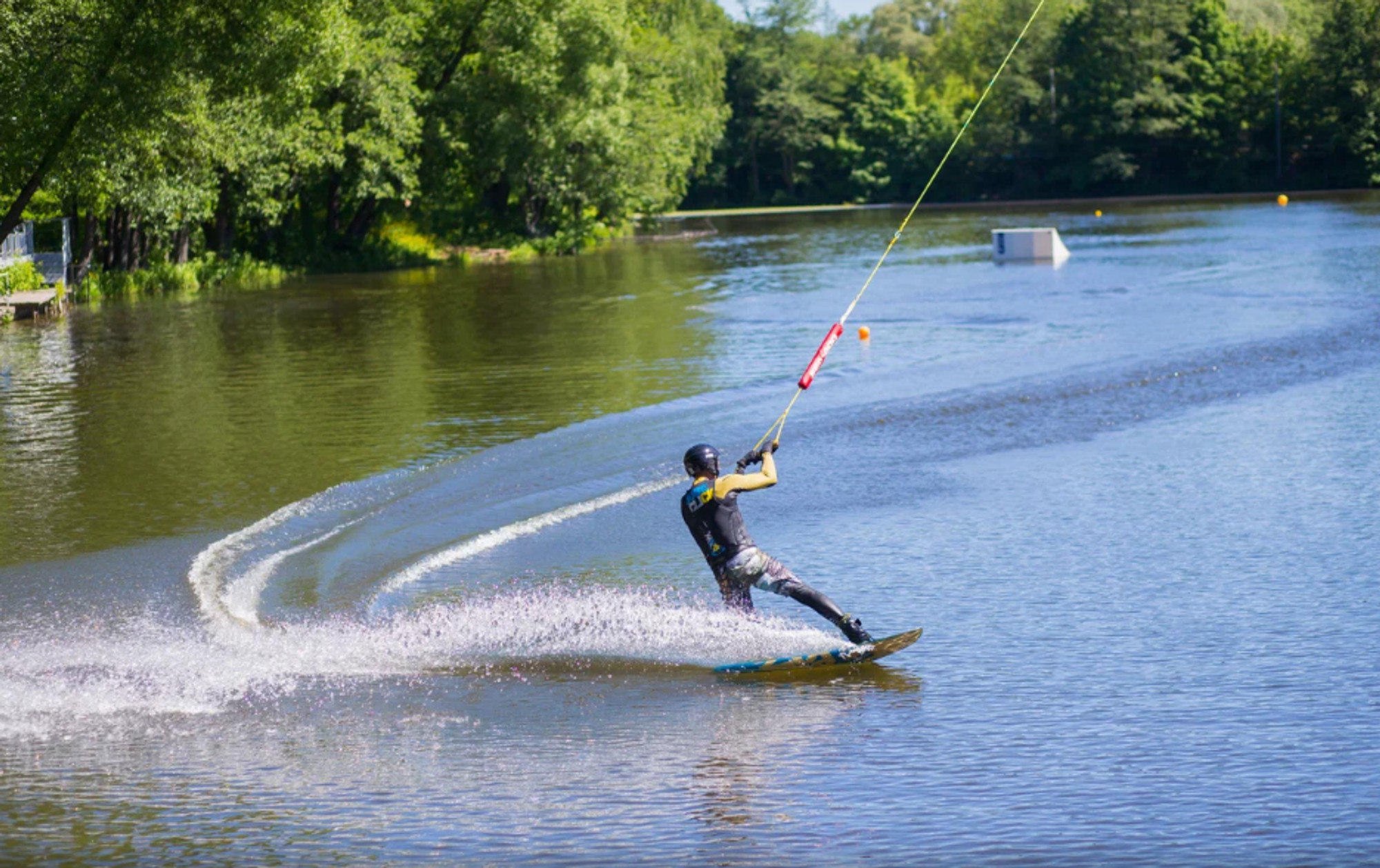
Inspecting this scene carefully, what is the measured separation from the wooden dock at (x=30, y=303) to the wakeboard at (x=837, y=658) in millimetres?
26379

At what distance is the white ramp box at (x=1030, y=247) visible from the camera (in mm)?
40469

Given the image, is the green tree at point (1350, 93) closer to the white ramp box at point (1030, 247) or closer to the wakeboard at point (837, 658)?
the white ramp box at point (1030, 247)

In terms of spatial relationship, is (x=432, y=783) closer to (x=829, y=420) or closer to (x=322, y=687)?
(x=322, y=687)

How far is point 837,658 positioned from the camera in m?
9.06

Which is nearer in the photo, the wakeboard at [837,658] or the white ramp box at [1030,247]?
the wakeboard at [837,658]

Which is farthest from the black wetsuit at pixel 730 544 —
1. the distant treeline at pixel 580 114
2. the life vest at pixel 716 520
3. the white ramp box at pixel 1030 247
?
the white ramp box at pixel 1030 247

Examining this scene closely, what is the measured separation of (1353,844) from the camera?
648cm

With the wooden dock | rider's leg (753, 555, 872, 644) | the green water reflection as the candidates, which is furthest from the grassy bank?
rider's leg (753, 555, 872, 644)

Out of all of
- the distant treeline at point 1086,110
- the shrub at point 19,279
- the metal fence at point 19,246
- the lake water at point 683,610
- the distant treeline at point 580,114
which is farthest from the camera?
the distant treeline at point 1086,110

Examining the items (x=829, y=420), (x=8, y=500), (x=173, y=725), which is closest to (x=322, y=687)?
(x=173, y=725)

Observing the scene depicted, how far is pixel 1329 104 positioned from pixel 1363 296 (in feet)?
219

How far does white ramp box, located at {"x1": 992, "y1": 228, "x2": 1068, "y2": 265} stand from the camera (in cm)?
4047

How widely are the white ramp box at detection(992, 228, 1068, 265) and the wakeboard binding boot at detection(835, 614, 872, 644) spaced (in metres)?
32.4

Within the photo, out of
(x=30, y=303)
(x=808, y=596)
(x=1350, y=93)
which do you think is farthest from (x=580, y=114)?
(x=1350, y=93)
